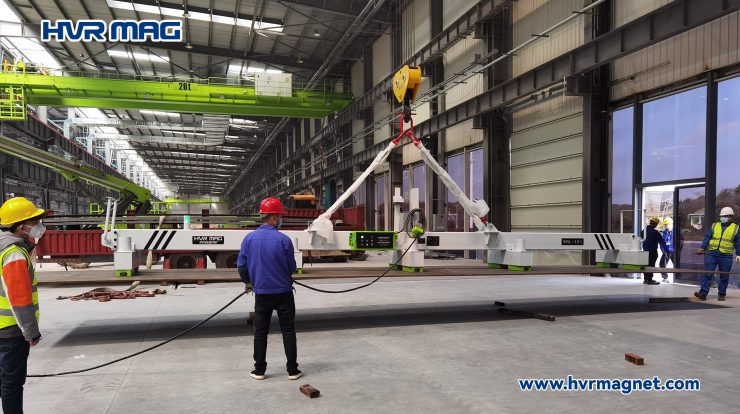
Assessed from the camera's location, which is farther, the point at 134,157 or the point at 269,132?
the point at 134,157

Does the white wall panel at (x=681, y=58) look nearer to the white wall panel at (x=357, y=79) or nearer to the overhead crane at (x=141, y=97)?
the overhead crane at (x=141, y=97)

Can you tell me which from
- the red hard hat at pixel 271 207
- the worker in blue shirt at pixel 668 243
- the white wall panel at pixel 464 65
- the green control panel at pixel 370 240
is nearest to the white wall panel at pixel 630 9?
the white wall panel at pixel 464 65

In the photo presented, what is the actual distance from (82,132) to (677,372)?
38.4 m

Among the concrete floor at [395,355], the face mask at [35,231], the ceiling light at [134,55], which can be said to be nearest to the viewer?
the face mask at [35,231]

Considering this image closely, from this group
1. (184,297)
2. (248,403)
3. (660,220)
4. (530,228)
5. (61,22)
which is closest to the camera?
(248,403)

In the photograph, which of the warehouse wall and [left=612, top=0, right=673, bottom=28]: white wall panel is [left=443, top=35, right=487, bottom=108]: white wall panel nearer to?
the warehouse wall

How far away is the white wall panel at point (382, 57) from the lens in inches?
887

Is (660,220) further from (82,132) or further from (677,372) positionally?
(82,132)

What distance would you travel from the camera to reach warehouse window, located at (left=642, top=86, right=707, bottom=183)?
33.4ft

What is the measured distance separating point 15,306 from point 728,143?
468 inches

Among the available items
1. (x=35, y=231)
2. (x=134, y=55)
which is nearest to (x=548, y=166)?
(x=35, y=231)

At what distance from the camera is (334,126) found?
27.1m

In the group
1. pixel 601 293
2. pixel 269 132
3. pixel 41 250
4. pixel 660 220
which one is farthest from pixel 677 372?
pixel 269 132

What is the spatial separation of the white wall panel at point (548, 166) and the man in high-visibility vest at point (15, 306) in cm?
1253
